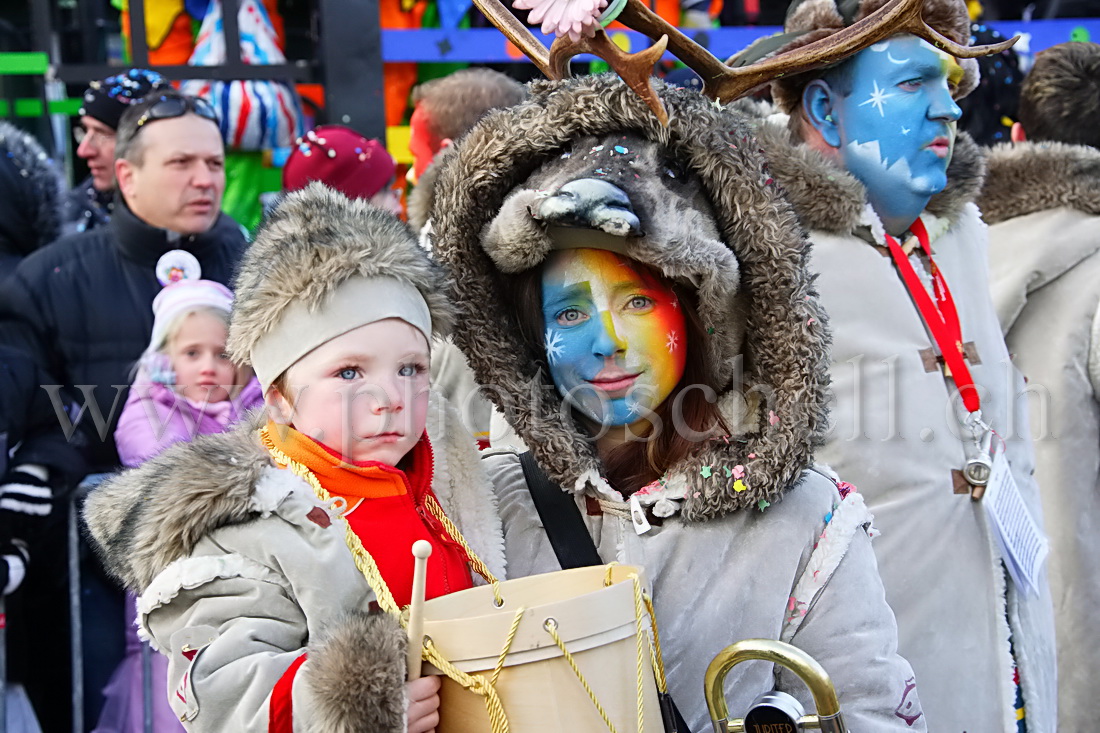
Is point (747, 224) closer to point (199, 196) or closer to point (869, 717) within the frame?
point (869, 717)

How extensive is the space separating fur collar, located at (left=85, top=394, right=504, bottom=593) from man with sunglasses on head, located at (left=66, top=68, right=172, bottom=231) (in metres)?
2.73

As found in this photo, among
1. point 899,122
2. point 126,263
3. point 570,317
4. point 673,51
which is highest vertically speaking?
point 673,51

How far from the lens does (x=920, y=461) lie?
9.31 feet

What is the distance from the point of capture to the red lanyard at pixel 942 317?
2904 mm

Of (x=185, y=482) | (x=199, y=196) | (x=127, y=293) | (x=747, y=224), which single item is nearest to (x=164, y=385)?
(x=127, y=293)

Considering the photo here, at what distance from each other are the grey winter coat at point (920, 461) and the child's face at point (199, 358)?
61.6 inches

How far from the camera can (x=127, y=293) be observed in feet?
12.3

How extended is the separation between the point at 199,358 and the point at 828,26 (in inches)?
73.4

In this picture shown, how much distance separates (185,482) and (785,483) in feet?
2.93

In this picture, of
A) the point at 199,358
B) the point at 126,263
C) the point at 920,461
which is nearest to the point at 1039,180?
the point at 920,461

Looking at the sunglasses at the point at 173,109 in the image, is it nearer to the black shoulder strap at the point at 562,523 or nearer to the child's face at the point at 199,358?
the child's face at the point at 199,358

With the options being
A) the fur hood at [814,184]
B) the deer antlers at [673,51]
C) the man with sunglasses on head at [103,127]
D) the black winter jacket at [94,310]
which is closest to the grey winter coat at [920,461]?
the fur hood at [814,184]

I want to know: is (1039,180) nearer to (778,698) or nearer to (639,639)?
(778,698)

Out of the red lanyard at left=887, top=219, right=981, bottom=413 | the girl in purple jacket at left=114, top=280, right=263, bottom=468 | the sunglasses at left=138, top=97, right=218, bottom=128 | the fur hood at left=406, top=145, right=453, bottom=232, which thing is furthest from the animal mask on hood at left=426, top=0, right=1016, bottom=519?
the sunglasses at left=138, top=97, right=218, bottom=128
